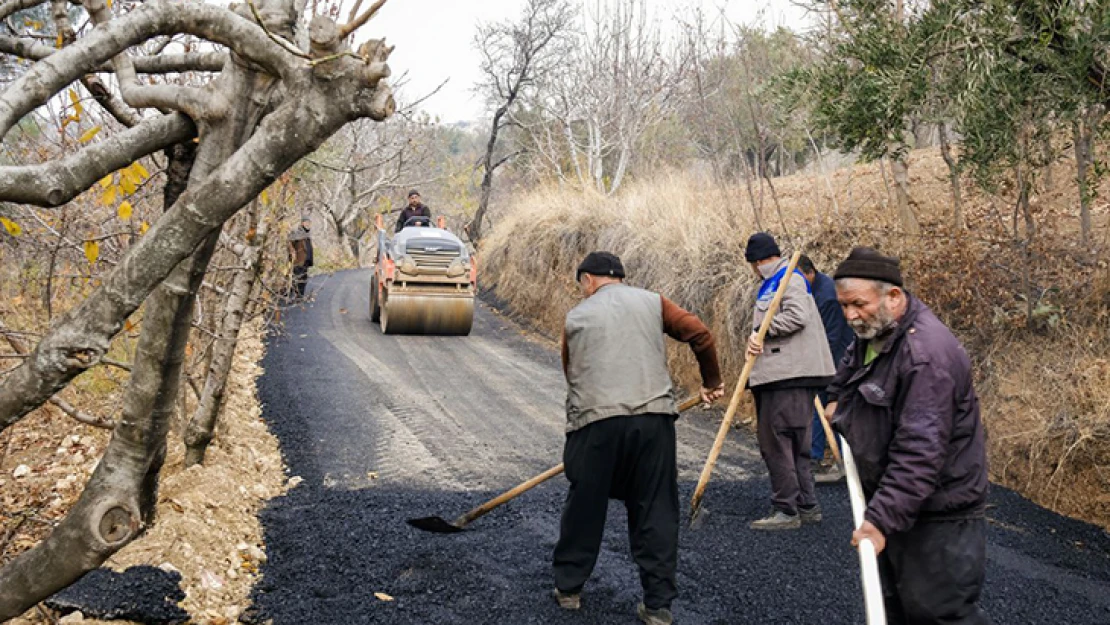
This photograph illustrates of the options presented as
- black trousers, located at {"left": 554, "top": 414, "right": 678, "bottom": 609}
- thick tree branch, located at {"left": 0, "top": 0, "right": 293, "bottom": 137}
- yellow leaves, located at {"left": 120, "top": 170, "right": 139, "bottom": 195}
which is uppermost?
thick tree branch, located at {"left": 0, "top": 0, "right": 293, "bottom": 137}

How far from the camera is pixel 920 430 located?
3045 mm

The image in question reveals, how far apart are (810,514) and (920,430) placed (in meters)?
3.13

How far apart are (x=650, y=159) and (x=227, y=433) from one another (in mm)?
14363

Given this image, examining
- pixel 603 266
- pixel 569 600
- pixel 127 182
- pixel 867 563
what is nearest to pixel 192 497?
pixel 569 600

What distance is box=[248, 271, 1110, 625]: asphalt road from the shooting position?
184 inches

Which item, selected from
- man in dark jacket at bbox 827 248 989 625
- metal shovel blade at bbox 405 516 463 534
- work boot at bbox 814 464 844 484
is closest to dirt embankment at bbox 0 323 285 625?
metal shovel blade at bbox 405 516 463 534

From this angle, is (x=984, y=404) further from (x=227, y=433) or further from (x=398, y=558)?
(x=227, y=433)

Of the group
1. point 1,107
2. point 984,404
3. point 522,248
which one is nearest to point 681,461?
point 984,404

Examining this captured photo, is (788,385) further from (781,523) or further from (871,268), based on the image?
(871,268)

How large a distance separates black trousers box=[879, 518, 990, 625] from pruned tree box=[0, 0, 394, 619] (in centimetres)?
249

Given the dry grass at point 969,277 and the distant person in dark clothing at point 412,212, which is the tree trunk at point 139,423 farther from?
the distant person in dark clothing at point 412,212

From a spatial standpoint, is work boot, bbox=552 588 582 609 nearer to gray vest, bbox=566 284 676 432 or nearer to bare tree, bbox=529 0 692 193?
gray vest, bbox=566 284 676 432

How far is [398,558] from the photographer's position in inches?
209

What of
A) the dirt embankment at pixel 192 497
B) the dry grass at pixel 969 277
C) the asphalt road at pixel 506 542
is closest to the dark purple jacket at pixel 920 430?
the asphalt road at pixel 506 542
